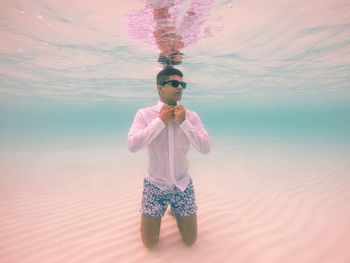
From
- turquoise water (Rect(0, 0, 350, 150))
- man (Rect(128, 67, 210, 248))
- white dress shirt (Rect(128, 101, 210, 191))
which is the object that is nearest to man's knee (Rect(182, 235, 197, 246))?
man (Rect(128, 67, 210, 248))

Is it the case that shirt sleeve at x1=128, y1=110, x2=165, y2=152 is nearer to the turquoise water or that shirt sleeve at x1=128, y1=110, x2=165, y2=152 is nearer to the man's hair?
the man's hair

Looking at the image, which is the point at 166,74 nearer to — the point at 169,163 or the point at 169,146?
the point at 169,146

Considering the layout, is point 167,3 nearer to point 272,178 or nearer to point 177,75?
point 177,75

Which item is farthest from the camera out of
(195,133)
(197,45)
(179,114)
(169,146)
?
(197,45)

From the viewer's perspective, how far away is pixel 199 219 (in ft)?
19.8

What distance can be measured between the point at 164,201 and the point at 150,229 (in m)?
0.58

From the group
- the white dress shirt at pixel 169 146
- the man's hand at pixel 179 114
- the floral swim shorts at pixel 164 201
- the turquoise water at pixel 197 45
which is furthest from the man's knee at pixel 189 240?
the turquoise water at pixel 197 45

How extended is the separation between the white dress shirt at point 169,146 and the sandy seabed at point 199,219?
1400 mm

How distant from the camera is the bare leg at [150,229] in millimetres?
4555

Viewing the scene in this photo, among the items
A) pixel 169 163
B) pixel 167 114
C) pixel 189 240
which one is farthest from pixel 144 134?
pixel 189 240

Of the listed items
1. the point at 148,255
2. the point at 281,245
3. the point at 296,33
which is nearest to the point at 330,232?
the point at 281,245

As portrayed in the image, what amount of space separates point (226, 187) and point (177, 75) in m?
5.98

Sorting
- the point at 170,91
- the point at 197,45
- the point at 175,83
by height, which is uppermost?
the point at 197,45

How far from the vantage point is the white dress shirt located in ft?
14.4
